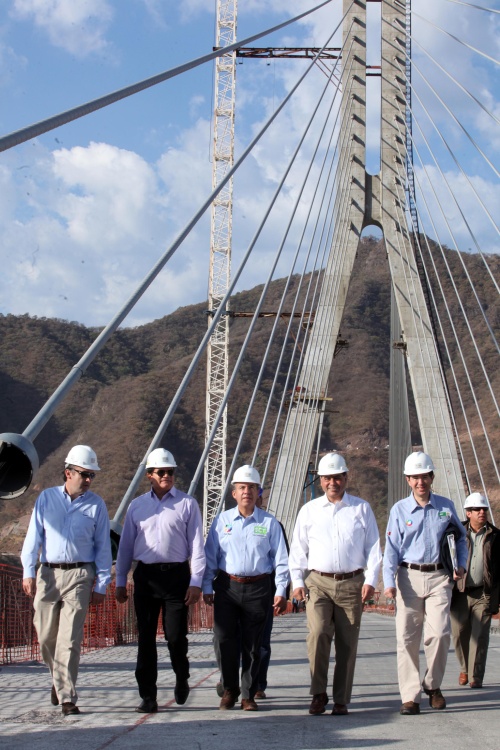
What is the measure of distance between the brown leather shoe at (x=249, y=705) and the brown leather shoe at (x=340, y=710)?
489mm

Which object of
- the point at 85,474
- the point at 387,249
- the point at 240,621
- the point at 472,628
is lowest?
the point at 472,628

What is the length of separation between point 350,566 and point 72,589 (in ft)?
5.72

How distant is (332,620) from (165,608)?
1.06m

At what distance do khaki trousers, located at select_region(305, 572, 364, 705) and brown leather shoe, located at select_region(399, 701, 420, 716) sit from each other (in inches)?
14.4

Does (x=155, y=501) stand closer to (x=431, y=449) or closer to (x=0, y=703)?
(x=0, y=703)

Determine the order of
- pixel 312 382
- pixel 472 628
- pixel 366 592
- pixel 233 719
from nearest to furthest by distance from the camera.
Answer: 1. pixel 233 719
2. pixel 366 592
3. pixel 472 628
4. pixel 312 382

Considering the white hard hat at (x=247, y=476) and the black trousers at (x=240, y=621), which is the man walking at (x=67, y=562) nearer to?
the black trousers at (x=240, y=621)

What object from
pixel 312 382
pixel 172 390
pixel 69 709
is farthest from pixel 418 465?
pixel 172 390

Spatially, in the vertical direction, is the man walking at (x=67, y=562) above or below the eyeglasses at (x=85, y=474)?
below

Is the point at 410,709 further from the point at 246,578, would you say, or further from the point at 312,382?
the point at 312,382

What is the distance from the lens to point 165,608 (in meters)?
7.07

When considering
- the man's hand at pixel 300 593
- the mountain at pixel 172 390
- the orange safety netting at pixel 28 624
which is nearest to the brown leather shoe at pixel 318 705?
the man's hand at pixel 300 593

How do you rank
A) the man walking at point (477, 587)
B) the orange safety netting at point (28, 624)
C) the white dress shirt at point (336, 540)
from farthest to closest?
the orange safety netting at point (28, 624)
the man walking at point (477, 587)
the white dress shirt at point (336, 540)

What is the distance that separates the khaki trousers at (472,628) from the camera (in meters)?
9.05
